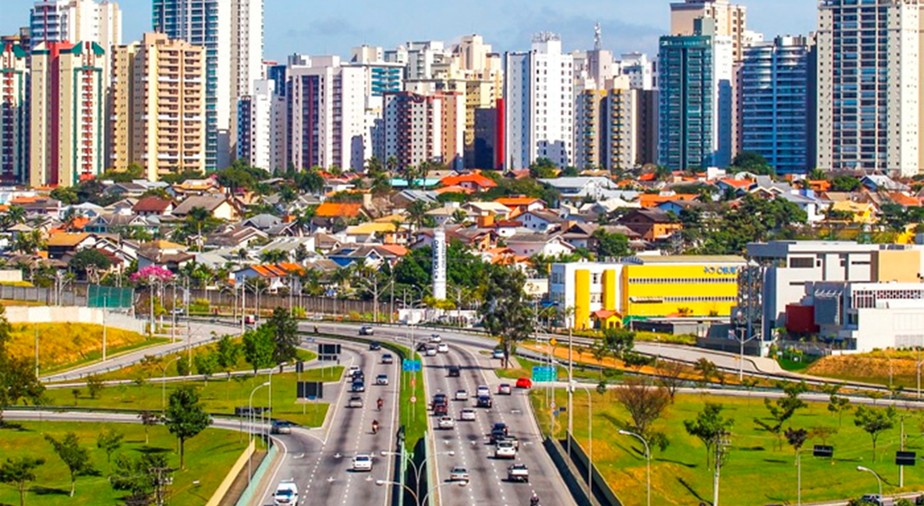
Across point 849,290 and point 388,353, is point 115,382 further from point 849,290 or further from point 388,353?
point 849,290

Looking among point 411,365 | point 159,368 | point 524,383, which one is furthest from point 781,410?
point 159,368

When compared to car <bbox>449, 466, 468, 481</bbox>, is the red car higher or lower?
higher

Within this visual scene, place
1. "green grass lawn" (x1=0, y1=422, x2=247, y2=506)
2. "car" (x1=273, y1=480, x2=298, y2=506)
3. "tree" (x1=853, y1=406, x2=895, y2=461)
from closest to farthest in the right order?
"car" (x1=273, y1=480, x2=298, y2=506), "green grass lawn" (x1=0, y1=422, x2=247, y2=506), "tree" (x1=853, y1=406, x2=895, y2=461)

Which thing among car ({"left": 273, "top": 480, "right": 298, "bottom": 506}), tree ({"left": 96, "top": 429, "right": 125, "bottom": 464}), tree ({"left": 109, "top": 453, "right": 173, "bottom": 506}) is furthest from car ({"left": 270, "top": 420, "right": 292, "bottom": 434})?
car ({"left": 273, "top": 480, "right": 298, "bottom": 506})

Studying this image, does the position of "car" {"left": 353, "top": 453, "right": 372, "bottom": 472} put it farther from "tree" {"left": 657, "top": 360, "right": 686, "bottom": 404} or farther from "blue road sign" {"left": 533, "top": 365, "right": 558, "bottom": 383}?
"tree" {"left": 657, "top": 360, "right": 686, "bottom": 404}

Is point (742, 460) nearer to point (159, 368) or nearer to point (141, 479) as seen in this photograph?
point (141, 479)

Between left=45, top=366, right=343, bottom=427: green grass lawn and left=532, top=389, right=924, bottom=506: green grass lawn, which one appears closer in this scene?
left=532, top=389, right=924, bottom=506: green grass lawn

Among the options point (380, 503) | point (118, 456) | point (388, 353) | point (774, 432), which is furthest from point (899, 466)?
point (388, 353)

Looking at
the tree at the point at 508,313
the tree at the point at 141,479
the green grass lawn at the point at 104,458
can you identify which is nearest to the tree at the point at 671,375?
the tree at the point at 508,313
